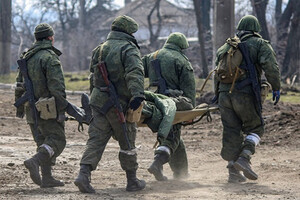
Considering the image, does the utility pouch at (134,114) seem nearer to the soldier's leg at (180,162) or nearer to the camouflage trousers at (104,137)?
the camouflage trousers at (104,137)

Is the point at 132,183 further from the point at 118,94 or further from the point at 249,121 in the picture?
the point at 249,121

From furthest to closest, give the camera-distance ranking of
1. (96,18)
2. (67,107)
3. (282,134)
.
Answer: (96,18) < (282,134) < (67,107)

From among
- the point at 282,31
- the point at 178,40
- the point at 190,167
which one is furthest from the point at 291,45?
the point at 178,40

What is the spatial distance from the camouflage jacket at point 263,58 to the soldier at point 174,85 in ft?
2.10

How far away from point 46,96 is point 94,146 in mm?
994

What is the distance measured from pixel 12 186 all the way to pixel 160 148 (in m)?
2.02

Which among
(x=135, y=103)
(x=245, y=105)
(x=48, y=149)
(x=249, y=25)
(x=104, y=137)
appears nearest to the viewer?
(x=135, y=103)

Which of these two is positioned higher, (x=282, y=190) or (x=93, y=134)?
(x=93, y=134)

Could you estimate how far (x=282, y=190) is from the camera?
9422mm

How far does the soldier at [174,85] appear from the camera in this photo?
10492 millimetres

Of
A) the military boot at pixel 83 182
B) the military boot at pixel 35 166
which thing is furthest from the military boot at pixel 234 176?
the military boot at pixel 35 166

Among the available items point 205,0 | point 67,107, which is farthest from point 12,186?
point 205,0

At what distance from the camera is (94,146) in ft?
30.3

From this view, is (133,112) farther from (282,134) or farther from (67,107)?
(282,134)
